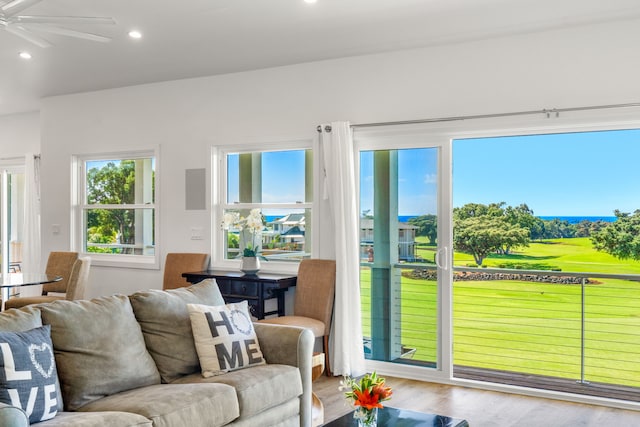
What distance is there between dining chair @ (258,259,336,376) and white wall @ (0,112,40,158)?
4.62 m

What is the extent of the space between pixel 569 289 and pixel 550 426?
5232 millimetres

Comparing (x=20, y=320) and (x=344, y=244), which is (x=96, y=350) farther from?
(x=344, y=244)

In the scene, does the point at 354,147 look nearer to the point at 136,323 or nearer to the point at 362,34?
the point at 362,34

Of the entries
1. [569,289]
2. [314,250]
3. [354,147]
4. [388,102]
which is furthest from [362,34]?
[569,289]

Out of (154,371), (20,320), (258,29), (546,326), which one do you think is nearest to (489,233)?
(546,326)

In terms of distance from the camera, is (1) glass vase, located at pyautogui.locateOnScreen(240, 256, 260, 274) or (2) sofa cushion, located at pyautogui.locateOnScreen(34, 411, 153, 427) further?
(1) glass vase, located at pyautogui.locateOnScreen(240, 256, 260, 274)

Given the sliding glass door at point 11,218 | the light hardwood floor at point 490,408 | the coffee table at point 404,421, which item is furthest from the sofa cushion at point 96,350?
the sliding glass door at point 11,218

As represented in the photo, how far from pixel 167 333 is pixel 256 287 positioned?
1.90m

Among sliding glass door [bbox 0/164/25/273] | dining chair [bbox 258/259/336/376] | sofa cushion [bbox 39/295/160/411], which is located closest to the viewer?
sofa cushion [bbox 39/295/160/411]

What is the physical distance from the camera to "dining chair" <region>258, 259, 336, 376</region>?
16.1 feet

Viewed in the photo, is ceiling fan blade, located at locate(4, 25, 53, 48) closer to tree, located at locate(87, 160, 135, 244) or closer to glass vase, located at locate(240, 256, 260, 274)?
glass vase, located at locate(240, 256, 260, 274)

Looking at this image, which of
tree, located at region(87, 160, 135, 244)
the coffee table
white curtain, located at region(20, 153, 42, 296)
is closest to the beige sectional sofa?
the coffee table

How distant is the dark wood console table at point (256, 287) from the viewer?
5008 millimetres

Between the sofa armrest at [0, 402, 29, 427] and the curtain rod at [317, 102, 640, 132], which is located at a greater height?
the curtain rod at [317, 102, 640, 132]
